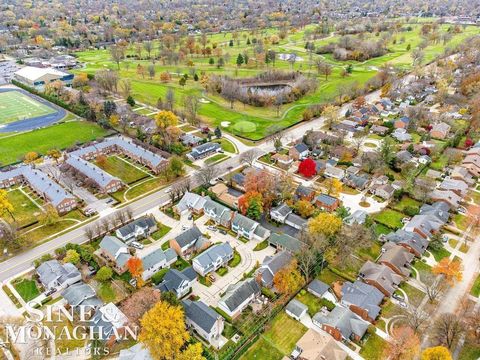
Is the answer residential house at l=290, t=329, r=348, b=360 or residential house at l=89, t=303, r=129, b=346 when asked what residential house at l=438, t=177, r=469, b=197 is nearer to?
residential house at l=290, t=329, r=348, b=360

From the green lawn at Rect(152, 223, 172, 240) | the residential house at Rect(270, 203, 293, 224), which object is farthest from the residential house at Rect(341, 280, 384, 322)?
the green lawn at Rect(152, 223, 172, 240)

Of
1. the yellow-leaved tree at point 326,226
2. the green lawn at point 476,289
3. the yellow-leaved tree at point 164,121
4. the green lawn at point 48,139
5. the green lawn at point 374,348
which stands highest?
the yellow-leaved tree at point 164,121

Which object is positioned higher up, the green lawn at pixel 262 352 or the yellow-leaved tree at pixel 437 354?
the yellow-leaved tree at pixel 437 354

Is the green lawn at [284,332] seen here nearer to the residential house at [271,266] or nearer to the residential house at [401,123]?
the residential house at [271,266]

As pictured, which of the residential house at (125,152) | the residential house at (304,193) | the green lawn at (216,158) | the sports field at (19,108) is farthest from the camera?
the sports field at (19,108)

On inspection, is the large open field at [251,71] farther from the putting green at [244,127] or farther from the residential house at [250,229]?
the residential house at [250,229]

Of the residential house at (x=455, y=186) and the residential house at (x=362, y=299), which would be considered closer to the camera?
the residential house at (x=362, y=299)

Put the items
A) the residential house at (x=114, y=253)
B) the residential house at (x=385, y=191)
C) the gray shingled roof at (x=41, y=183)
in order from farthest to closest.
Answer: the residential house at (x=385, y=191), the gray shingled roof at (x=41, y=183), the residential house at (x=114, y=253)

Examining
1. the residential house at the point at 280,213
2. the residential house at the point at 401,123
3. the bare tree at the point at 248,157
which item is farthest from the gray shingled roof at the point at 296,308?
the residential house at the point at 401,123
